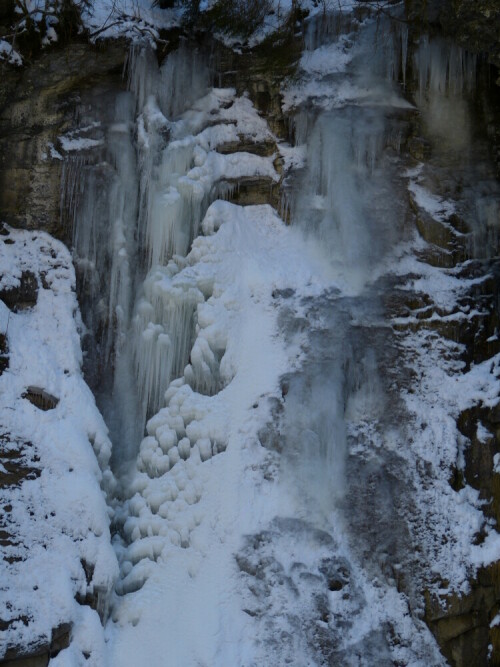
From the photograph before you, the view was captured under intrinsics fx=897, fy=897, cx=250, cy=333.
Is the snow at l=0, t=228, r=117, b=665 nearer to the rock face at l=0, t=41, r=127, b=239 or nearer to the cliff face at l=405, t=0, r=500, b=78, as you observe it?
the rock face at l=0, t=41, r=127, b=239

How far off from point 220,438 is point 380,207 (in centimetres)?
268

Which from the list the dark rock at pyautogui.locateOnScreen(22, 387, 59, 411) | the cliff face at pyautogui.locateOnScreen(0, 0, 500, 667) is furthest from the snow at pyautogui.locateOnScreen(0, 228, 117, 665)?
the cliff face at pyautogui.locateOnScreen(0, 0, 500, 667)

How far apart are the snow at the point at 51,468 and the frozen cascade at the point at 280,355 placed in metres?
0.33

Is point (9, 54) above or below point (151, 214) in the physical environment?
above

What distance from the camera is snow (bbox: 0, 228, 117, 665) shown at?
250 inches

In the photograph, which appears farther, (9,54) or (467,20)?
Answer: (9,54)

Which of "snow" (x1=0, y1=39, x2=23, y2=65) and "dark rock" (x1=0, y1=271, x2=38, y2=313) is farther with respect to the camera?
"snow" (x1=0, y1=39, x2=23, y2=65)

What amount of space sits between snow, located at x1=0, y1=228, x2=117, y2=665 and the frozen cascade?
1.08 feet

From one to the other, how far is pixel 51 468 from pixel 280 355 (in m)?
2.15

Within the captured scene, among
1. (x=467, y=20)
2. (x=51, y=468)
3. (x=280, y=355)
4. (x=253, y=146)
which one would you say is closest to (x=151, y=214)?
(x=253, y=146)

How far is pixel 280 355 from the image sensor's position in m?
7.76

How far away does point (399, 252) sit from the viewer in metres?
8.16

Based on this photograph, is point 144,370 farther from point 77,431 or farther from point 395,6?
point 395,6

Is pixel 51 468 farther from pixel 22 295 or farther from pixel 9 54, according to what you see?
pixel 9 54
